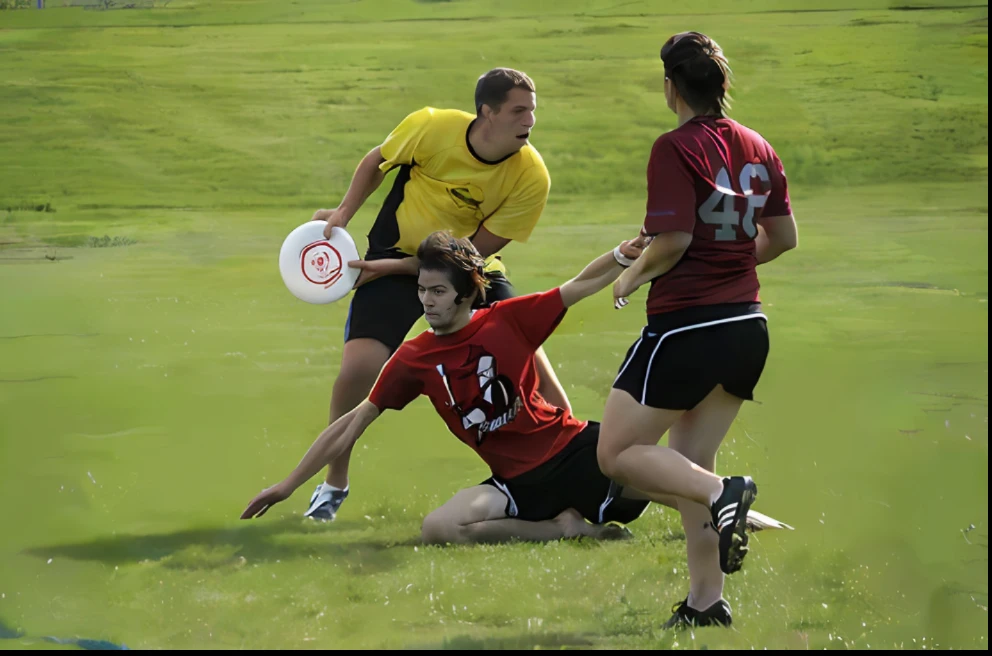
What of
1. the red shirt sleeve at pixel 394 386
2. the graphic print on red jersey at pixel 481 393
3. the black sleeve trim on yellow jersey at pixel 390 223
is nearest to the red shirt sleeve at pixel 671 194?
the graphic print on red jersey at pixel 481 393

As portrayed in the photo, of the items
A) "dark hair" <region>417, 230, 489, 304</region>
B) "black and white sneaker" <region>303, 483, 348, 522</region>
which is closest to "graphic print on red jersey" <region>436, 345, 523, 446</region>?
"dark hair" <region>417, 230, 489, 304</region>

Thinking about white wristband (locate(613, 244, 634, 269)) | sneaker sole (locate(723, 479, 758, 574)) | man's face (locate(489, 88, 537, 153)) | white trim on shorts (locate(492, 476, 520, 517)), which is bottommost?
white trim on shorts (locate(492, 476, 520, 517))

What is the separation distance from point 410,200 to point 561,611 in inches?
75.1

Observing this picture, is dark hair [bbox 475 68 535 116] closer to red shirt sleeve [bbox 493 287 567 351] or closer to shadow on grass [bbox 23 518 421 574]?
red shirt sleeve [bbox 493 287 567 351]

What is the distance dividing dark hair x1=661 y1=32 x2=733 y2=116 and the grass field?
148cm

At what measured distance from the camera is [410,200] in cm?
500

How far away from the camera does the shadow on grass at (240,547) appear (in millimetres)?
4391

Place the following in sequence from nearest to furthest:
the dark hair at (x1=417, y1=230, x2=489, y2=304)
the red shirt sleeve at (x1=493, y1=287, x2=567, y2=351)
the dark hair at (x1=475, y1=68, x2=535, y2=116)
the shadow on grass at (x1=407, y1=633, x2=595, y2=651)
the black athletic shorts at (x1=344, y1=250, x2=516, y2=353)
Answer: the shadow on grass at (x1=407, y1=633, x2=595, y2=651)
the dark hair at (x1=417, y1=230, x2=489, y2=304)
the red shirt sleeve at (x1=493, y1=287, x2=567, y2=351)
the dark hair at (x1=475, y1=68, x2=535, y2=116)
the black athletic shorts at (x1=344, y1=250, x2=516, y2=353)

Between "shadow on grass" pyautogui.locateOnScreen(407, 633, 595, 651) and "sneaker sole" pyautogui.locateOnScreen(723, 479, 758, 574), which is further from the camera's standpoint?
"shadow on grass" pyautogui.locateOnScreen(407, 633, 595, 651)

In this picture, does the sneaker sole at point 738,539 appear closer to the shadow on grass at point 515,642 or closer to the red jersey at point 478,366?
the shadow on grass at point 515,642

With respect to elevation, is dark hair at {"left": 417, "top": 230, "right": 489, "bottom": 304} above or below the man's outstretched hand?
Result: above

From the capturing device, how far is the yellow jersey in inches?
193

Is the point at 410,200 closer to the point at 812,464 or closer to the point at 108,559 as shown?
the point at 108,559

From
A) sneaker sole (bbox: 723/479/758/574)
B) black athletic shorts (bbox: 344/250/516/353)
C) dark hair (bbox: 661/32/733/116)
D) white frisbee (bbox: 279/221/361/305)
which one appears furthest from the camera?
white frisbee (bbox: 279/221/361/305)
